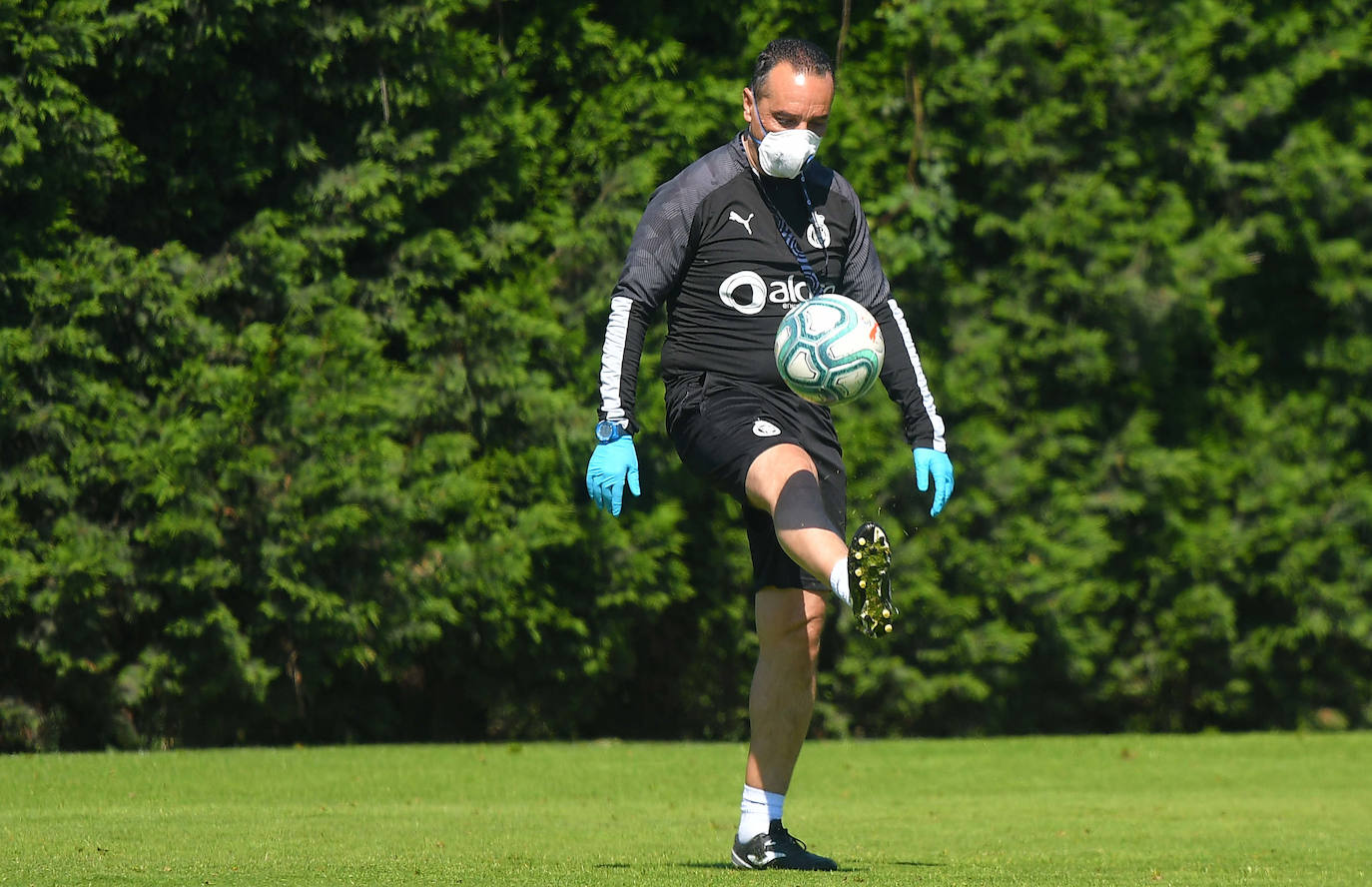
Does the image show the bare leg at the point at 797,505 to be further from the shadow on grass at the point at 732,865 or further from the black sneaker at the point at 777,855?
the shadow on grass at the point at 732,865

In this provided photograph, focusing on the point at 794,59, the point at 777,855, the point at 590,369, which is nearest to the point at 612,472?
the point at 777,855

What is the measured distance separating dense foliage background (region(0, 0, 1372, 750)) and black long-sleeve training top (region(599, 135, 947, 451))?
3726 millimetres

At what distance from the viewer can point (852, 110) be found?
9.41 m

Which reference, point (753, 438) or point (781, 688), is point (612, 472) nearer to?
point (753, 438)

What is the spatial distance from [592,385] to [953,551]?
2.29 metres

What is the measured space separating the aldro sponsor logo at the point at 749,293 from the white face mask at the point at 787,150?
0.29 metres

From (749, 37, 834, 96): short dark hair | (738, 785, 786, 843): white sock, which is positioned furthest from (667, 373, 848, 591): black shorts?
(749, 37, 834, 96): short dark hair

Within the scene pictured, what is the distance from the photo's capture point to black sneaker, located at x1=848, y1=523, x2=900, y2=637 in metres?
3.92

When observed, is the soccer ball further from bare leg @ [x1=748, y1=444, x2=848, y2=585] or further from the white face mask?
the white face mask

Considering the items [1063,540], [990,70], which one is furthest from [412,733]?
[990,70]

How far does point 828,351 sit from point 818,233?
525mm

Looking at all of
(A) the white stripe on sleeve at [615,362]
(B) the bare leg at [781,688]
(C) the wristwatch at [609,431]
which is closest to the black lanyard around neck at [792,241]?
(A) the white stripe on sleeve at [615,362]

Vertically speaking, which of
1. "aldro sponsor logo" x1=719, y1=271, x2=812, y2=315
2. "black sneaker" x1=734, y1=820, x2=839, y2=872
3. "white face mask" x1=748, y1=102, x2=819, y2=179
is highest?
"white face mask" x1=748, y1=102, x2=819, y2=179

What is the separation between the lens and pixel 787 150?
4.59m
